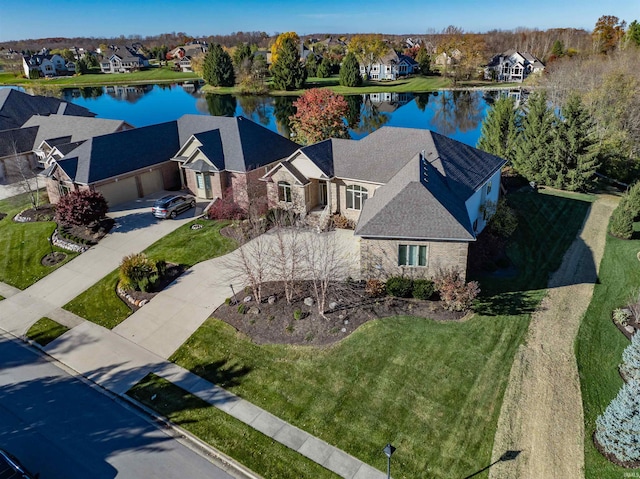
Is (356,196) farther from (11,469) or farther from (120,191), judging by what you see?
(11,469)

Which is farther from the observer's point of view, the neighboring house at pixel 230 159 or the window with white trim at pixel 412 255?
the neighboring house at pixel 230 159

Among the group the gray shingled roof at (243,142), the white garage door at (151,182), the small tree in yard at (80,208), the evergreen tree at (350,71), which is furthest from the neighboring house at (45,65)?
the small tree in yard at (80,208)

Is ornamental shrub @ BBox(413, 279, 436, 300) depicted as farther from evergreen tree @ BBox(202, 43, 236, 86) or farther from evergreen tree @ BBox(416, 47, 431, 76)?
evergreen tree @ BBox(416, 47, 431, 76)

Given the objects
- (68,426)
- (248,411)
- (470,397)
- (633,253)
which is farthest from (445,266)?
(68,426)

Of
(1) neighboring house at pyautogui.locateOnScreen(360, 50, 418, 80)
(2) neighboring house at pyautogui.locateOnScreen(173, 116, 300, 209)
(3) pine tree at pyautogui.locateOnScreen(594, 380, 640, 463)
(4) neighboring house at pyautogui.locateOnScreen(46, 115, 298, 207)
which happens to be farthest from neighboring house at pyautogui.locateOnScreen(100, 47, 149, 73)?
(3) pine tree at pyautogui.locateOnScreen(594, 380, 640, 463)

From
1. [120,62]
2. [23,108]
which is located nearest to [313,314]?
[23,108]

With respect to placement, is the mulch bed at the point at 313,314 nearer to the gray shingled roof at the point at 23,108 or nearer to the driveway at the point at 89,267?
the driveway at the point at 89,267
